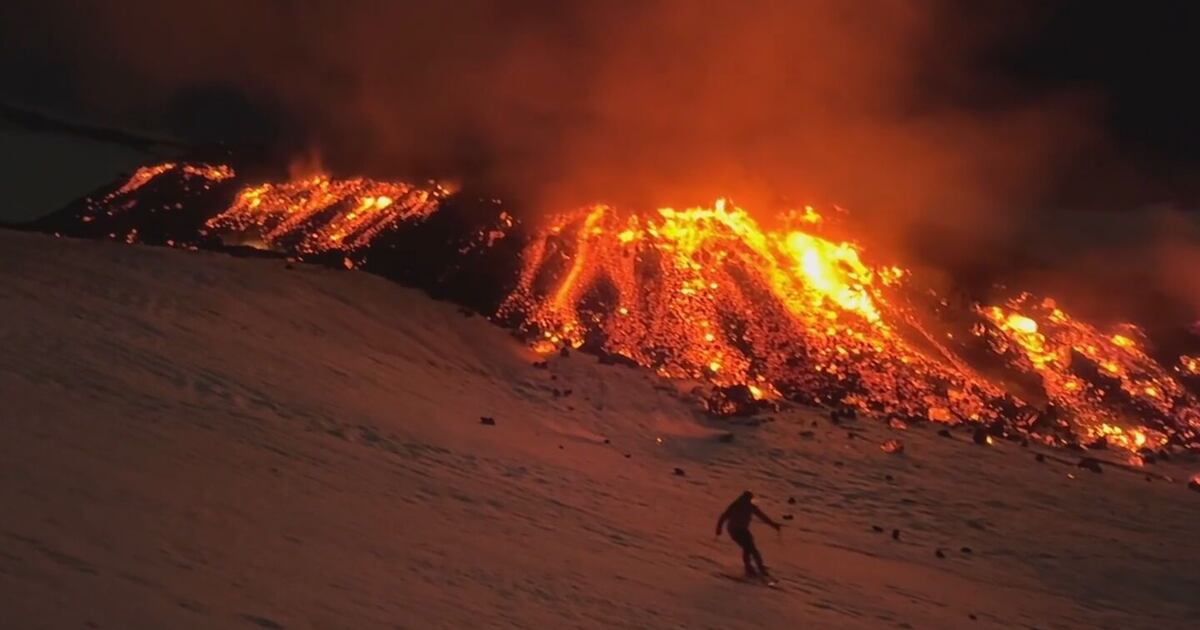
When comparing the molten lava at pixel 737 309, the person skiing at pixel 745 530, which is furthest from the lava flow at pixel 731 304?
the person skiing at pixel 745 530

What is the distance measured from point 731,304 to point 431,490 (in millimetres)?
15353

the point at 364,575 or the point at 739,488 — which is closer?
the point at 364,575

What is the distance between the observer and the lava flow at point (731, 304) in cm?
2517

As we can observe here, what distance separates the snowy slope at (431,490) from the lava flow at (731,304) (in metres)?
1.91

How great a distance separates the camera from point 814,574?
45.3 ft

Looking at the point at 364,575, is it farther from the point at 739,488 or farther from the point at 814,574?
the point at 739,488

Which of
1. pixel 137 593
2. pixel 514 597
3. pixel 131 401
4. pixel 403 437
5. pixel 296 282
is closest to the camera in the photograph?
pixel 137 593

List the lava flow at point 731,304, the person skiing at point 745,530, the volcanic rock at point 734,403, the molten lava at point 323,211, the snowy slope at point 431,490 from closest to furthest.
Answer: the snowy slope at point 431,490
the person skiing at point 745,530
the volcanic rock at point 734,403
the lava flow at point 731,304
the molten lava at point 323,211

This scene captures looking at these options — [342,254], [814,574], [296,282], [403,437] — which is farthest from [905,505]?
[342,254]

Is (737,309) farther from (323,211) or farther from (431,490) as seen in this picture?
(431,490)

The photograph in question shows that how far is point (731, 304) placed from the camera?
92.0ft

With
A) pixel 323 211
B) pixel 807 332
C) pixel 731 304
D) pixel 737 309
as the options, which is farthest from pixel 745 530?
pixel 323 211

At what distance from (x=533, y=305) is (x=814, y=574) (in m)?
13.9

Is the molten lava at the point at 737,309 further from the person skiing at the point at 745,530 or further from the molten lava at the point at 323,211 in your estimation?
the person skiing at the point at 745,530
